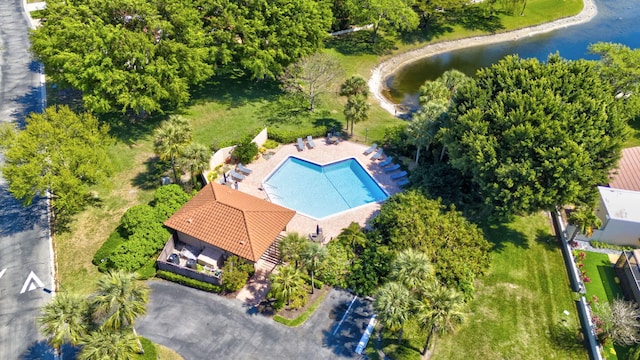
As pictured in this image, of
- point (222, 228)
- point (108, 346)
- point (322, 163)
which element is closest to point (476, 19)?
point (322, 163)

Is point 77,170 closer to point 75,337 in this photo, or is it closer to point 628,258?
point 75,337

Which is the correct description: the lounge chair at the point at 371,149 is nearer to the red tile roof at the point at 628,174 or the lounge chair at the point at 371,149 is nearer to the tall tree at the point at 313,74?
the tall tree at the point at 313,74

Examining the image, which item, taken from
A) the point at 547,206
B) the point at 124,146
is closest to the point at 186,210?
the point at 124,146

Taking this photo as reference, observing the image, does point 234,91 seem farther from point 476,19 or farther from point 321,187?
point 476,19

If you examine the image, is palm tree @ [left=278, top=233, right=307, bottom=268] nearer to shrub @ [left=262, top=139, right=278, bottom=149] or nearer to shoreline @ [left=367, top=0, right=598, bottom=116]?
shrub @ [left=262, top=139, right=278, bottom=149]

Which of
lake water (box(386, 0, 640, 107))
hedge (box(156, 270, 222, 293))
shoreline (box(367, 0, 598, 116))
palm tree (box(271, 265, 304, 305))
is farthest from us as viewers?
lake water (box(386, 0, 640, 107))

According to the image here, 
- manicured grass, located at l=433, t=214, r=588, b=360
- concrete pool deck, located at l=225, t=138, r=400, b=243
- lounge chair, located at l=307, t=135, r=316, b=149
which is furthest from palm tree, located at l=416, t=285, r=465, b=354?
lounge chair, located at l=307, t=135, r=316, b=149
